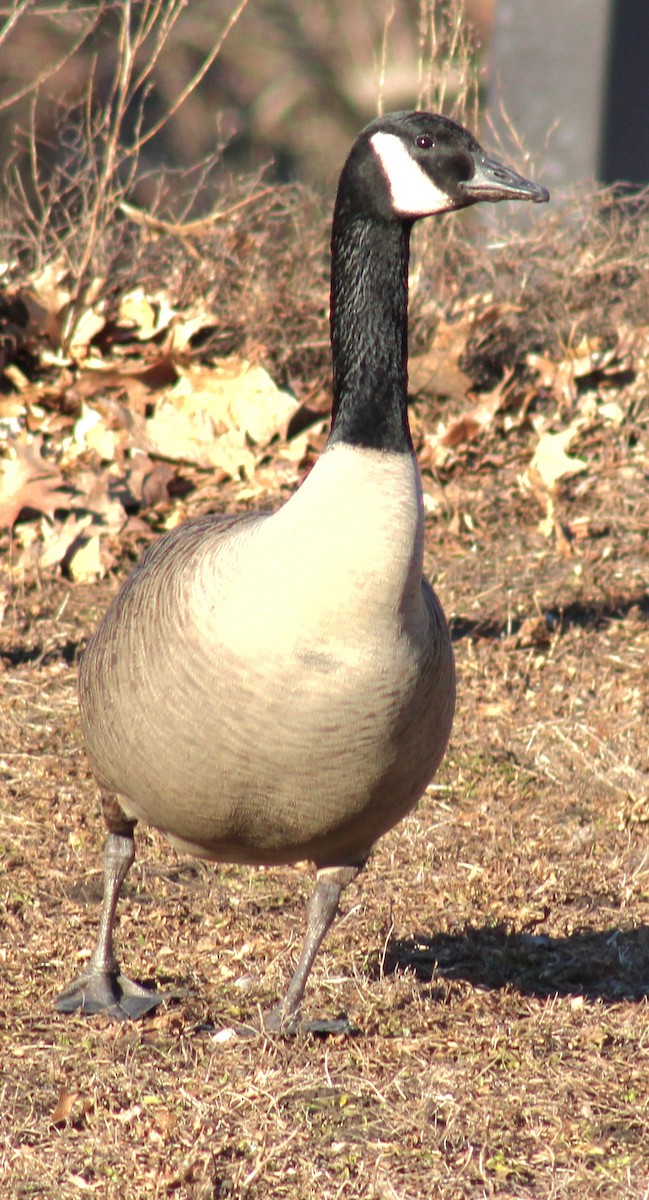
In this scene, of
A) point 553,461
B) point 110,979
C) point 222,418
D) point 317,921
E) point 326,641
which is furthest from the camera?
point 222,418

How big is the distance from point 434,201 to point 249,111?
10.5m

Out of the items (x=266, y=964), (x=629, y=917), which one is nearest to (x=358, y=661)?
(x=266, y=964)

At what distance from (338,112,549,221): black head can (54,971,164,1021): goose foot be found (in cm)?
196

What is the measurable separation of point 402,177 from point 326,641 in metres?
1.07

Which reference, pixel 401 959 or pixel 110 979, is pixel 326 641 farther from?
pixel 401 959

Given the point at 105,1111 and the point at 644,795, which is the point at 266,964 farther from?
the point at 644,795

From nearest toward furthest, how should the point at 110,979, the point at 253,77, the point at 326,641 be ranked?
the point at 326,641 < the point at 110,979 < the point at 253,77

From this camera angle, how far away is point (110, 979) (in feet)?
11.8

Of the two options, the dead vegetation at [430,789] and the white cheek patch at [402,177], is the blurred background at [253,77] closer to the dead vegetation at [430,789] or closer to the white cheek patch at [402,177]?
the dead vegetation at [430,789]

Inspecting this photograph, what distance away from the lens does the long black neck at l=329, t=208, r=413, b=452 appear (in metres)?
3.19

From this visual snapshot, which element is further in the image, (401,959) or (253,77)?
Result: (253,77)

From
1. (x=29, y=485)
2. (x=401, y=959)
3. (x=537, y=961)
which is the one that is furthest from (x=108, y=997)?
(x=29, y=485)

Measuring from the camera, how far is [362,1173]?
9.31 ft

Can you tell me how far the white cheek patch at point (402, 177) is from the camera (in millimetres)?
3195
